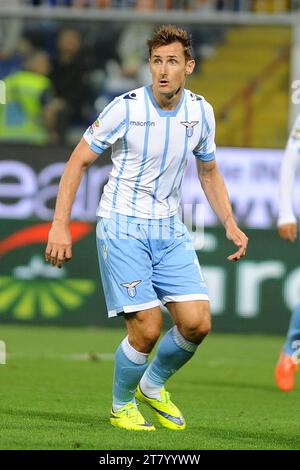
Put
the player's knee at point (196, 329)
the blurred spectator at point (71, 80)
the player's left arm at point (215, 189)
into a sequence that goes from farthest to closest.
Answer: the blurred spectator at point (71, 80)
the player's left arm at point (215, 189)
the player's knee at point (196, 329)

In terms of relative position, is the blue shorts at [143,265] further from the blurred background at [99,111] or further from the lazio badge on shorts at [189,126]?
the blurred background at [99,111]

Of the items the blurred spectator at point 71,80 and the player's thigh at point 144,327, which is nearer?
the player's thigh at point 144,327

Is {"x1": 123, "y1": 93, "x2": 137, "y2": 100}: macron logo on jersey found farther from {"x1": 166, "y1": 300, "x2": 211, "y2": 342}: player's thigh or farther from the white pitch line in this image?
the white pitch line

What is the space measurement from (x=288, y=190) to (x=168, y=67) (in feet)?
8.40

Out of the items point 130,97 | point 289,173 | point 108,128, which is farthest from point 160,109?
point 289,173

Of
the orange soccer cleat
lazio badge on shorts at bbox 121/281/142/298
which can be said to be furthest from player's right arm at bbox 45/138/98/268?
the orange soccer cleat

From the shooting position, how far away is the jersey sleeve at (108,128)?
727 cm

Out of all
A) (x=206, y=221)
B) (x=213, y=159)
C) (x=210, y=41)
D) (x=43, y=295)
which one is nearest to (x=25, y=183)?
(x=43, y=295)

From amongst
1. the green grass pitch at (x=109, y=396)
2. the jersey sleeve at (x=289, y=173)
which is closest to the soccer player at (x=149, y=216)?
the green grass pitch at (x=109, y=396)

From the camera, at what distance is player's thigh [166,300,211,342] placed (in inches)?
288

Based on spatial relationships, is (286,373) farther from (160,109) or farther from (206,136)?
(160,109)

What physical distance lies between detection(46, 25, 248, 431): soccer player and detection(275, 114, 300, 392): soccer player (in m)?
1.79

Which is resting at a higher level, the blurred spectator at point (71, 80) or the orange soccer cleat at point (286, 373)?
the blurred spectator at point (71, 80)

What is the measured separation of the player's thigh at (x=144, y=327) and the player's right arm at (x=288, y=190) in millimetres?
2243
